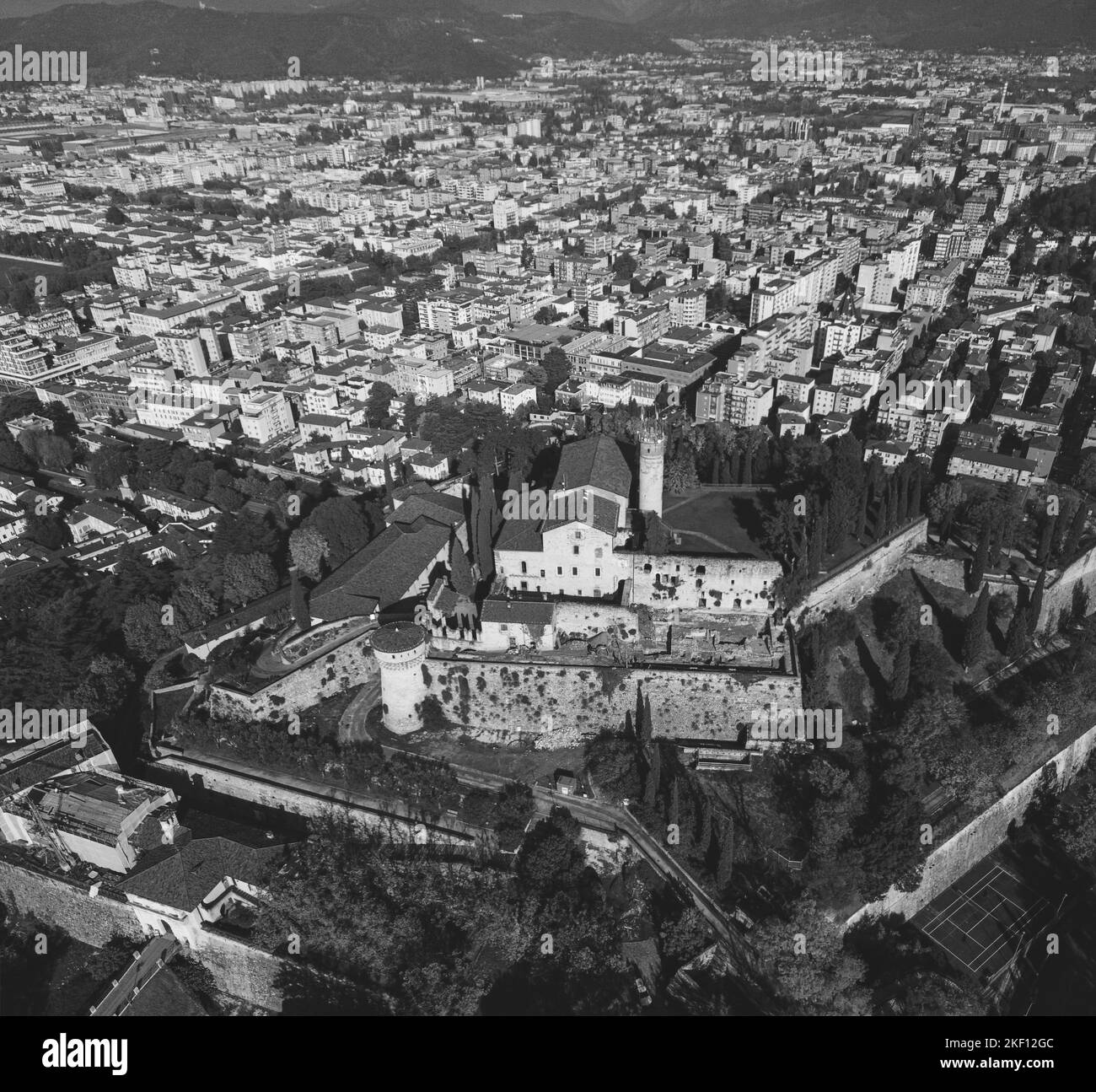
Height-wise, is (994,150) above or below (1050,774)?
above

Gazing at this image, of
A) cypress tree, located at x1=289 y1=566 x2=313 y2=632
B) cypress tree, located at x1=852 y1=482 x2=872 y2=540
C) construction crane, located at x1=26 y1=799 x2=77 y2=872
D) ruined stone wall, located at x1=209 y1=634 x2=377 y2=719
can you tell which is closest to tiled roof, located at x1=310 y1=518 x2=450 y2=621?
cypress tree, located at x1=289 y1=566 x2=313 y2=632

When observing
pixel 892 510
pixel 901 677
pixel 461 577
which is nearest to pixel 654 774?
pixel 901 677

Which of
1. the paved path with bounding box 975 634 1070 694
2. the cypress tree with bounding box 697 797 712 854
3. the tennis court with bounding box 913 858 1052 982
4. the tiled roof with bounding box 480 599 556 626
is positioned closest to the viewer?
the cypress tree with bounding box 697 797 712 854

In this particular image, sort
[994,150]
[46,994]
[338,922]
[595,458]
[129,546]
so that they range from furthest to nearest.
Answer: [994,150] → [129,546] → [595,458] → [46,994] → [338,922]

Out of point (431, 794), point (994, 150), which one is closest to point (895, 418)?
point (431, 794)

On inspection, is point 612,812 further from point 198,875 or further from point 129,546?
point 129,546

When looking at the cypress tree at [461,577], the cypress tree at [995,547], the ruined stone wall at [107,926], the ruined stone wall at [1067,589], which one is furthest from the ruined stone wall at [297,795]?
the ruined stone wall at [1067,589]

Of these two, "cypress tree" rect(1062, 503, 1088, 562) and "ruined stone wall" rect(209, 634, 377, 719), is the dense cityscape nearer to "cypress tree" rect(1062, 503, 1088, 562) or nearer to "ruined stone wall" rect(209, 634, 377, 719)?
"ruined stone wall" rect(209, 634, 377, 719)
